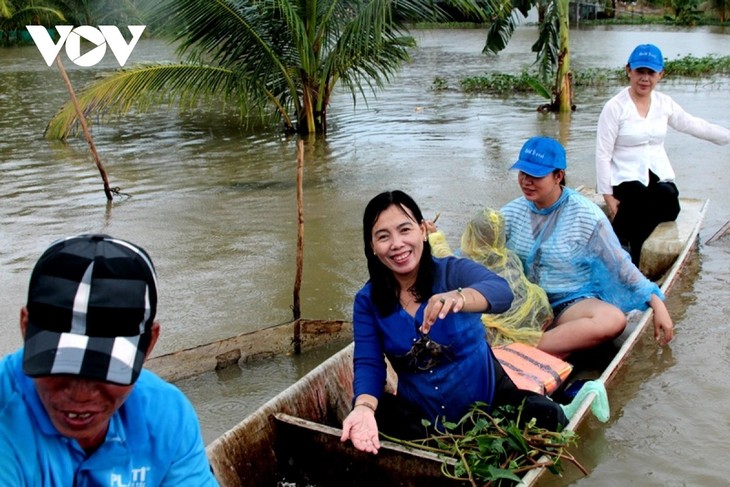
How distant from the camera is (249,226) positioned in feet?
26.3

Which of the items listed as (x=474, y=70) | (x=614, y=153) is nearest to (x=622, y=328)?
(x=614, y=153)

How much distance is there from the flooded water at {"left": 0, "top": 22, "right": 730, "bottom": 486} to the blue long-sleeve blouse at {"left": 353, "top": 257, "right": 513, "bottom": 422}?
37.6 inches

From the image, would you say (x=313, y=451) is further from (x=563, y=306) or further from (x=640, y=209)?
(x=640, y=209)

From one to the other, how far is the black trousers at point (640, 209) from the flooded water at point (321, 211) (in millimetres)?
554

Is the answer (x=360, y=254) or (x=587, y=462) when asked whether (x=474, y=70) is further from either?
(x=587, y=462)

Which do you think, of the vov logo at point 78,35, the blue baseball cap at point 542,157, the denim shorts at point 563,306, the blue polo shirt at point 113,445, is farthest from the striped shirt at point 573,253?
the vov logo at point 78,35

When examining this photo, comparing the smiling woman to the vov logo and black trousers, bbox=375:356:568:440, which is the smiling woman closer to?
black trousers, bbox=375:356:568:440

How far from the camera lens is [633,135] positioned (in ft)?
17.6

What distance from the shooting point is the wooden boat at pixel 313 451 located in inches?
117

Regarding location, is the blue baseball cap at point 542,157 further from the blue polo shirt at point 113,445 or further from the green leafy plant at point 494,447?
the blue polo shirt at point 113,445

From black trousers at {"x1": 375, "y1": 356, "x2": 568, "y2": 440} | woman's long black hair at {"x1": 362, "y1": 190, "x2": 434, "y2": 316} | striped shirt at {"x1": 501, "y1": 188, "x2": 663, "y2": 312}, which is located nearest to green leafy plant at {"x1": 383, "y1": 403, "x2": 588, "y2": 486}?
black trousers at {"x1": 375, "y1": 356, "x2": 568, "y2": 440}

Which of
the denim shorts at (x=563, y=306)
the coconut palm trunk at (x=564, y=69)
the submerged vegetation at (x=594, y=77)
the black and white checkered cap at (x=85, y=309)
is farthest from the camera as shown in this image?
the submerged vegetation at (x=594, y=77)

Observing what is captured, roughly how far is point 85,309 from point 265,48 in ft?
33.6

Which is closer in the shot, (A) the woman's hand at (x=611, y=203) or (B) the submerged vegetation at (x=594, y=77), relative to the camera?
(A) the woman's hand at (x=611, y=203)
